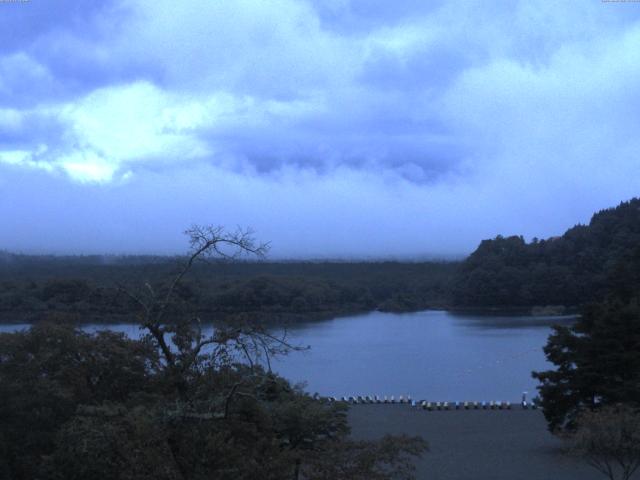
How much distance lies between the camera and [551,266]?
45.2m

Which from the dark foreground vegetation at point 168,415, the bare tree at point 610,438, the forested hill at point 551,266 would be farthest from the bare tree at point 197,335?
the forested hill at point 551,266

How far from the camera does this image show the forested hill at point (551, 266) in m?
43.2

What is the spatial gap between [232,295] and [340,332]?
20.8 feet

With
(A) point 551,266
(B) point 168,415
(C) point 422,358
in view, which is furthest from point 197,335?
(A) point 551,266

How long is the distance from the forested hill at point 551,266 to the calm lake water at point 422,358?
4046 mm

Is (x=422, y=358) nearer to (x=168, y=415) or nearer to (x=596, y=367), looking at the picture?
(x=596, y=367)

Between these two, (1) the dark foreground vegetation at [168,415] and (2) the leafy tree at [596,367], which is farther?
(2) the leafy tree at [596,367]

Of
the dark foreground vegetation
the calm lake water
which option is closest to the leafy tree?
the calm lake water

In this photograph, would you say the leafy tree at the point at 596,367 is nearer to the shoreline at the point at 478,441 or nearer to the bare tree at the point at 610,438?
the shoreline at the point at 478,441

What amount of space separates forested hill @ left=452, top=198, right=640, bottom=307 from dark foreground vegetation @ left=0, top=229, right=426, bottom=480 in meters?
36.2

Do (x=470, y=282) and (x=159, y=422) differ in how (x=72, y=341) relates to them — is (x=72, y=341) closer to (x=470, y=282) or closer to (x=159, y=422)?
(x=159, y=422)

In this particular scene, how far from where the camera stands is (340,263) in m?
61.4

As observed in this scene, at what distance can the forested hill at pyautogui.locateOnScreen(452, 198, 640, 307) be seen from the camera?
142 ft

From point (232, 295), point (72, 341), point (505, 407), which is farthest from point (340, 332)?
point (72, 341)
